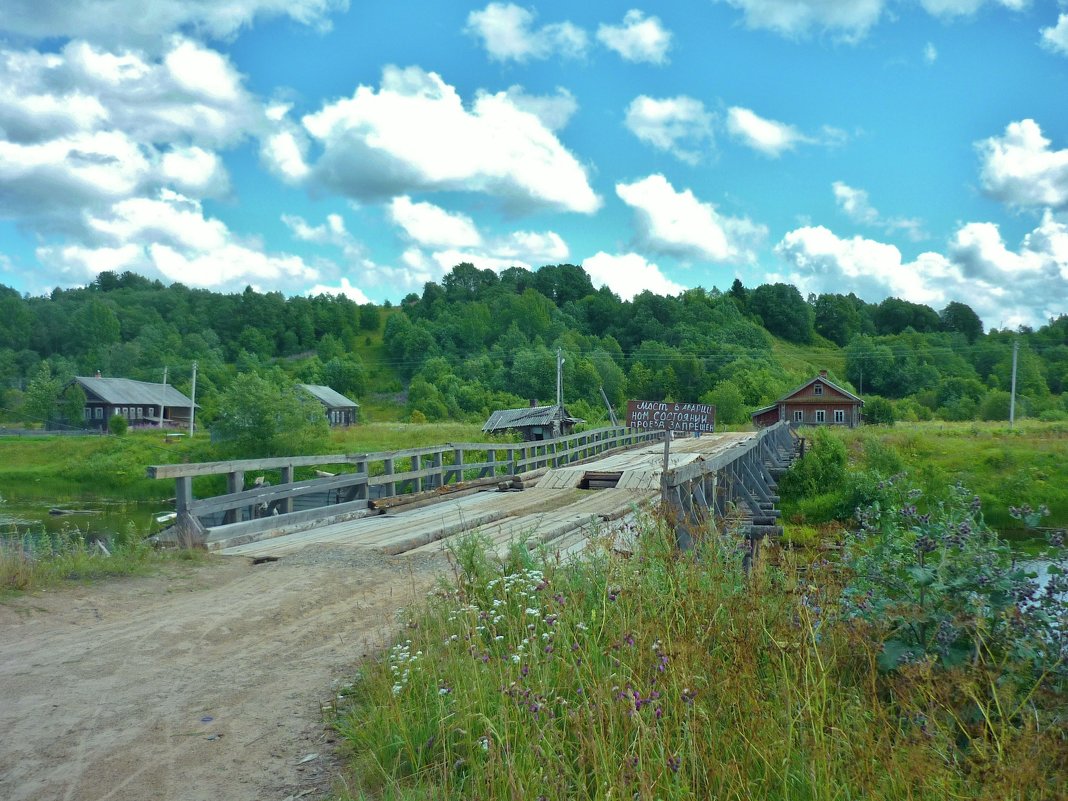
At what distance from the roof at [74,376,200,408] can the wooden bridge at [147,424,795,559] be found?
55.2m

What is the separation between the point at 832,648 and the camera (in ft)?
12.2

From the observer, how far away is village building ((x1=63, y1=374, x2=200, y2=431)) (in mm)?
67375

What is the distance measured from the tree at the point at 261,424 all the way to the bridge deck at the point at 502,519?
118ft

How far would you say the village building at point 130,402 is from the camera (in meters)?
67.4

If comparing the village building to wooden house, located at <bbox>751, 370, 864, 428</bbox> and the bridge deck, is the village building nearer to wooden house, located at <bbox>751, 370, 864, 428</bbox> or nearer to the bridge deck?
wooden house, located at <bbox>751, 370, 864, 428</bbox>

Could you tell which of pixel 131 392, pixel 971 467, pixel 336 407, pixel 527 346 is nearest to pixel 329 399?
pixel 336 407

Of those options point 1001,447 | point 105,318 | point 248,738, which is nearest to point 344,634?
point 248,738

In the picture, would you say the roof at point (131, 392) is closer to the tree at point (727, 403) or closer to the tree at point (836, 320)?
the tree at point (727, 403)

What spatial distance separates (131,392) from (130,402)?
1722mm

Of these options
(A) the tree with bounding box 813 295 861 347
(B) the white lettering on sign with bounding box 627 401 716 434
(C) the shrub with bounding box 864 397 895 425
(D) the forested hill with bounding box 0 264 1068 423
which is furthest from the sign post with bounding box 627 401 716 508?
(A) the tree with bounding box 813 295 861 347

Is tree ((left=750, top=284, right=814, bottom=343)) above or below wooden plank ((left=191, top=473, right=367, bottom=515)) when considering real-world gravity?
above

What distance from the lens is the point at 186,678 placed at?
16.4 ft

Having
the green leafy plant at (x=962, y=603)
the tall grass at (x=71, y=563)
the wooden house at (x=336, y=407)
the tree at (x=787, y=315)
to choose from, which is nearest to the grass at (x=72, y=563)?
the tall grass at (x=71, y=563)

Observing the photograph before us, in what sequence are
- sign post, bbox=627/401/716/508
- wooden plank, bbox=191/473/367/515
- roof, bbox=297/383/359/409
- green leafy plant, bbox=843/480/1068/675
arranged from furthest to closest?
1. roof, bbox=297/383/359/409
2. sign post, bbox=627/401/716/508
3. wooden plank, bbox=191/473/367/515
4. green leafy plant, bbox=843/480/1068/675
